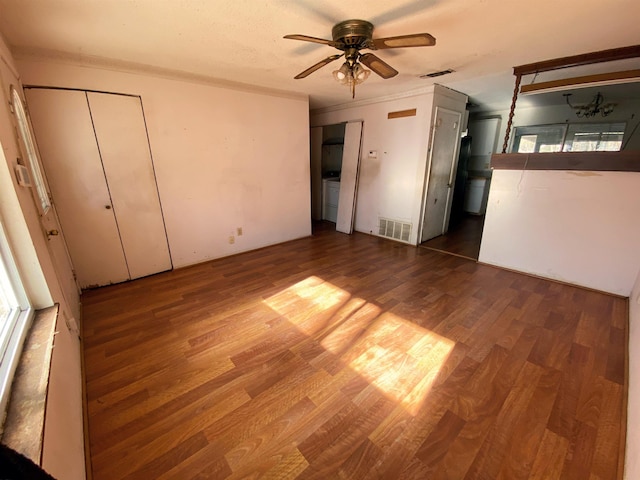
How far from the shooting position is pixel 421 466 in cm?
131

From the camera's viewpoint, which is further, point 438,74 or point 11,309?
point 438,74

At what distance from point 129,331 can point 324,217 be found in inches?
176

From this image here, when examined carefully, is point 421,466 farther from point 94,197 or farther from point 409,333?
point 94,197

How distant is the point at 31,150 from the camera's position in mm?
2254

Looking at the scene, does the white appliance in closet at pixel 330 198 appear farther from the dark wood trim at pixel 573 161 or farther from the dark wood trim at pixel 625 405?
the dark wood trim at pixel 625 405

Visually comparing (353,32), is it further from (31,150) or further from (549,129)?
(549,129)

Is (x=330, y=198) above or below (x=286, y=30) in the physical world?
below

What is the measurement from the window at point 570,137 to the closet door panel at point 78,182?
22.3 ft

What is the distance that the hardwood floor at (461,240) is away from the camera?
13.5 ft

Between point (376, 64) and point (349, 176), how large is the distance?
291 cm

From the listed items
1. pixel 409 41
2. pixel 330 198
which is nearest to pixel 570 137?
pixel 330 198

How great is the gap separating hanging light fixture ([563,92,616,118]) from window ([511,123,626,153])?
198mm

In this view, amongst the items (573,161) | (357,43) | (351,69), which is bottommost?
(573,161)

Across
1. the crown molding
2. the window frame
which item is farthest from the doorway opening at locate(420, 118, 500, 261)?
the crown molding
